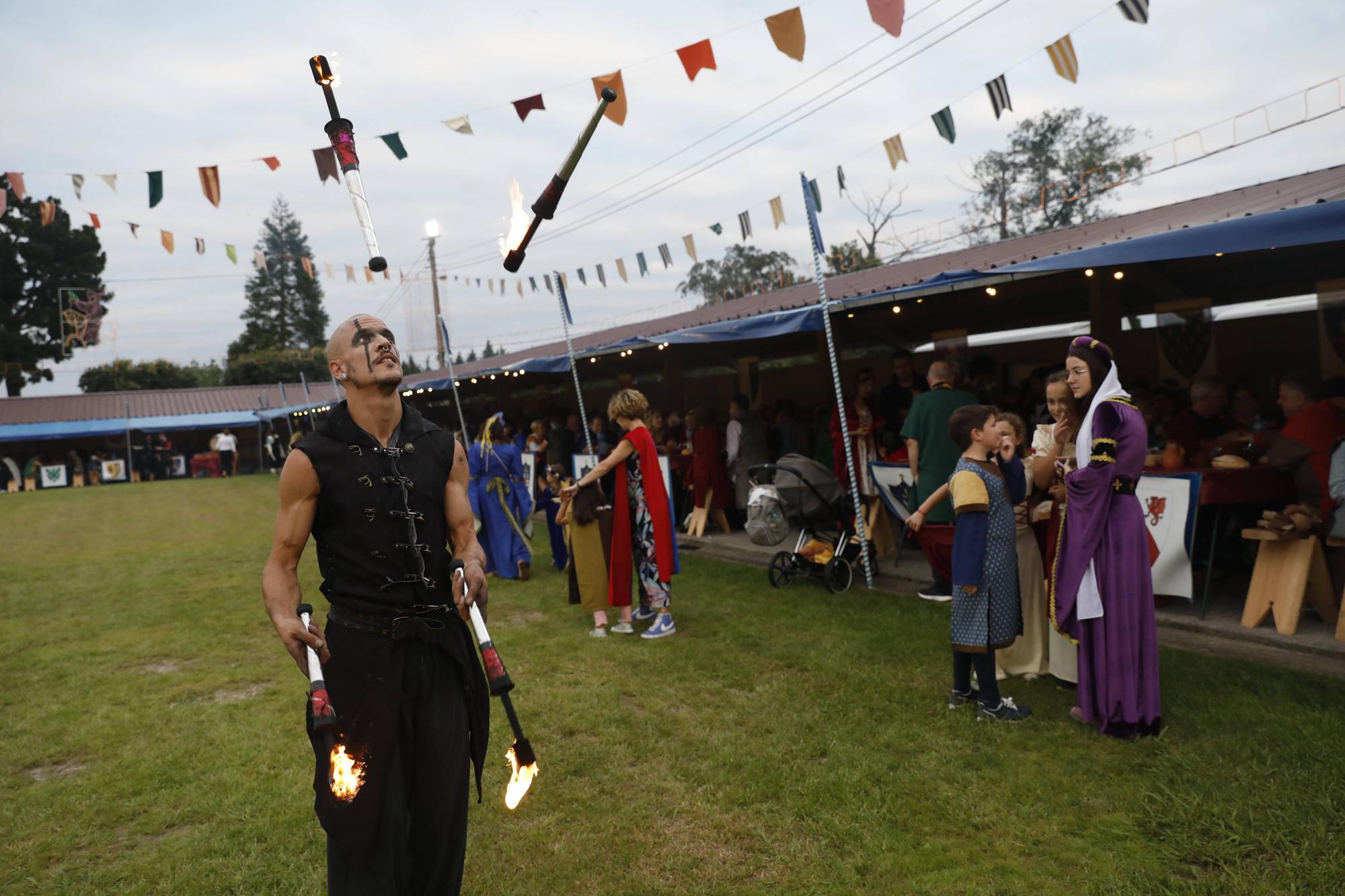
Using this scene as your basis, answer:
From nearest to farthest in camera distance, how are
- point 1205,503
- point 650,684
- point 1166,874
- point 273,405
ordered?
point 1166,874 < point 650,684 < point 1205,503 < point 273,405

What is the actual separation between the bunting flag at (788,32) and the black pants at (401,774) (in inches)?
268

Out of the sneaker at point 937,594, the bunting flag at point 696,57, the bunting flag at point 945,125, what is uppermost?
the bunting flag at point 696,57

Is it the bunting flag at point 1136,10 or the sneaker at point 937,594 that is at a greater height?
the bunting flag at point 1136,10

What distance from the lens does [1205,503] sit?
5891 mm

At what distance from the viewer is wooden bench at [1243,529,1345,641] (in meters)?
5.36

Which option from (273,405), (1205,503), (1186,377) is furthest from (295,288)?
(1205,503)

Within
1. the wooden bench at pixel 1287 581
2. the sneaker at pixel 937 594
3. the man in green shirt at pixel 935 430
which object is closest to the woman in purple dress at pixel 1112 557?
the wooden bench at pixel 1287 581

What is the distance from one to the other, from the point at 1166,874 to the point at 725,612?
169 inches

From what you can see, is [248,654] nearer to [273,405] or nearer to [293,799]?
[293,799]

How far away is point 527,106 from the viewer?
9.38m

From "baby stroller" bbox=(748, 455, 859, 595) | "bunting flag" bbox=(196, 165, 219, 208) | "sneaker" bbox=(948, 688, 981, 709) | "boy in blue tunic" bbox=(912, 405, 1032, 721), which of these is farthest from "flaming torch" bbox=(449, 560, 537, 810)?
"bunting flag" bbox=(196, 165, 219, 208)

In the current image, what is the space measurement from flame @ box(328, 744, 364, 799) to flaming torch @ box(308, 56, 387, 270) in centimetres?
145

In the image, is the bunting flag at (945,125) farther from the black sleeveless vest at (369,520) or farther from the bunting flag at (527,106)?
the black sleeveless vest at (369,520)

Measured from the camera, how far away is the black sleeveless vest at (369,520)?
93.5 inches
